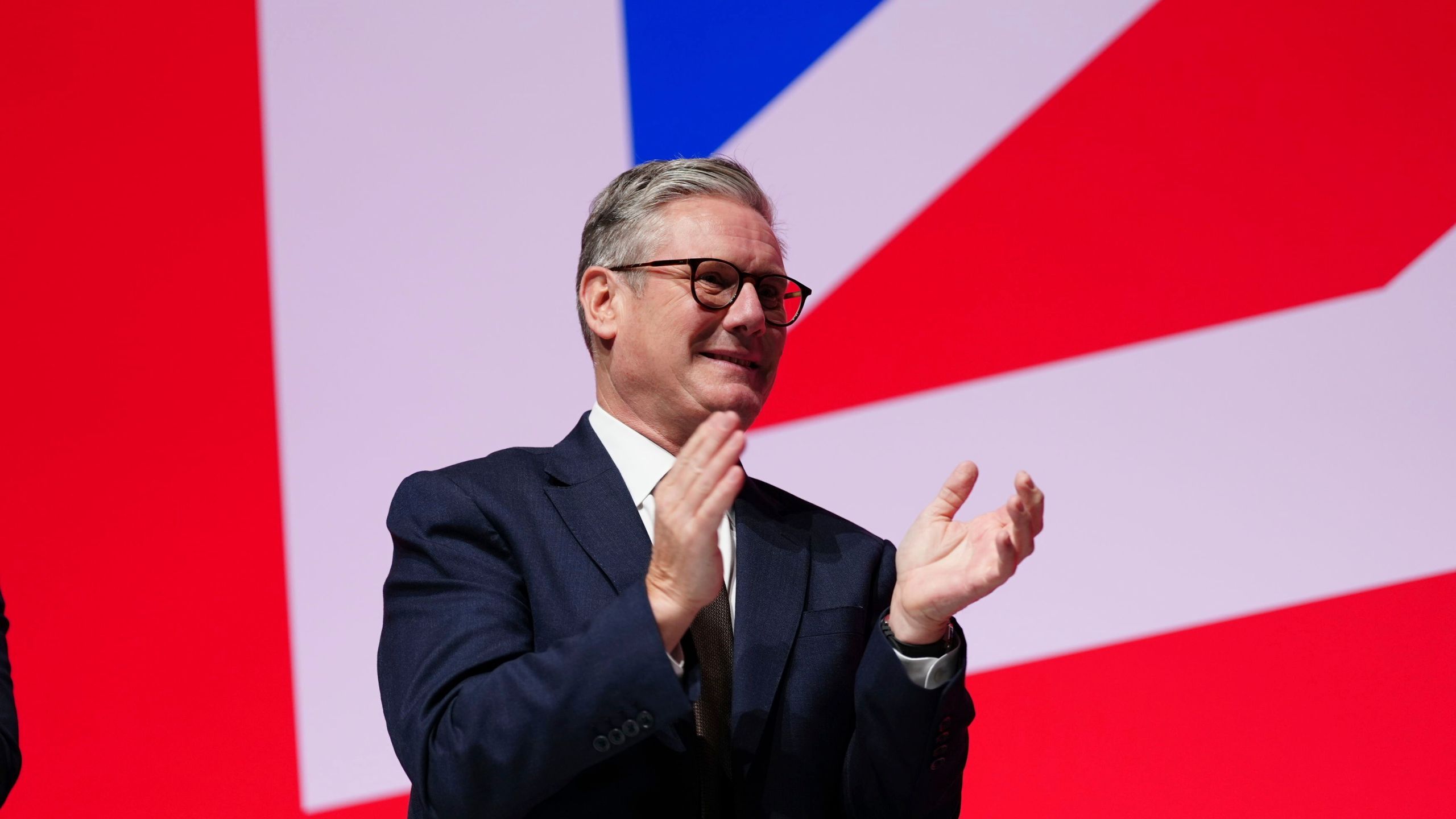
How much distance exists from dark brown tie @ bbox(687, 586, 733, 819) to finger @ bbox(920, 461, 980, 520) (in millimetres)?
283

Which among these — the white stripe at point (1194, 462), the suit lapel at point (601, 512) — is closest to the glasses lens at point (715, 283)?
the suit lapel at point (601, 512)

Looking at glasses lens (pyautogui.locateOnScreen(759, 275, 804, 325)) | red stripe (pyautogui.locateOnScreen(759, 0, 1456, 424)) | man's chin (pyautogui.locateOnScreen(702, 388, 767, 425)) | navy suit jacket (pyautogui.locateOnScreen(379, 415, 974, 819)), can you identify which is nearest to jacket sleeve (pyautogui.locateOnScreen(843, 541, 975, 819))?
navy suit jacket (pyautogui.locateOnScreen(379, 415, 974, 819))

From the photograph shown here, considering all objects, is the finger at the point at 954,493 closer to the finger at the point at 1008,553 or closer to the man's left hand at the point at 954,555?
the man's left hand at the point at 954,555

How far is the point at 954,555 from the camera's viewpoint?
A: 155 cm

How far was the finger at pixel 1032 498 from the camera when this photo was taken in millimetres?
1424

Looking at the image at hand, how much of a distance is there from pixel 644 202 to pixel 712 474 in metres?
0.59

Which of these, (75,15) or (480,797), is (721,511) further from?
(75,15)

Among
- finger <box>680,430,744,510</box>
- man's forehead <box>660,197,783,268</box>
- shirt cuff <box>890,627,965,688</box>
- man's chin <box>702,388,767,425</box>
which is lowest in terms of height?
shirt cuff <box>890,627,965,688</box>

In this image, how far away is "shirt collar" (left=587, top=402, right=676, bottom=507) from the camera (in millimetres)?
1719

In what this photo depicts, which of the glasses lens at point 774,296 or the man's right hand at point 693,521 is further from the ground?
the glasses lens at point 774,296

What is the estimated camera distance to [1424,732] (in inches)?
90.7

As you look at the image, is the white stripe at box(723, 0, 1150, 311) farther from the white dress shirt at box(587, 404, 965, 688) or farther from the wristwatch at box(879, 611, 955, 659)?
the wristwatch at box(879, 611, 955, 659)

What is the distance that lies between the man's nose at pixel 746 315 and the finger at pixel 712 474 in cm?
37

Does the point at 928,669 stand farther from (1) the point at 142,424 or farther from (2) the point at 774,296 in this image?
(1) the point at 142,424
